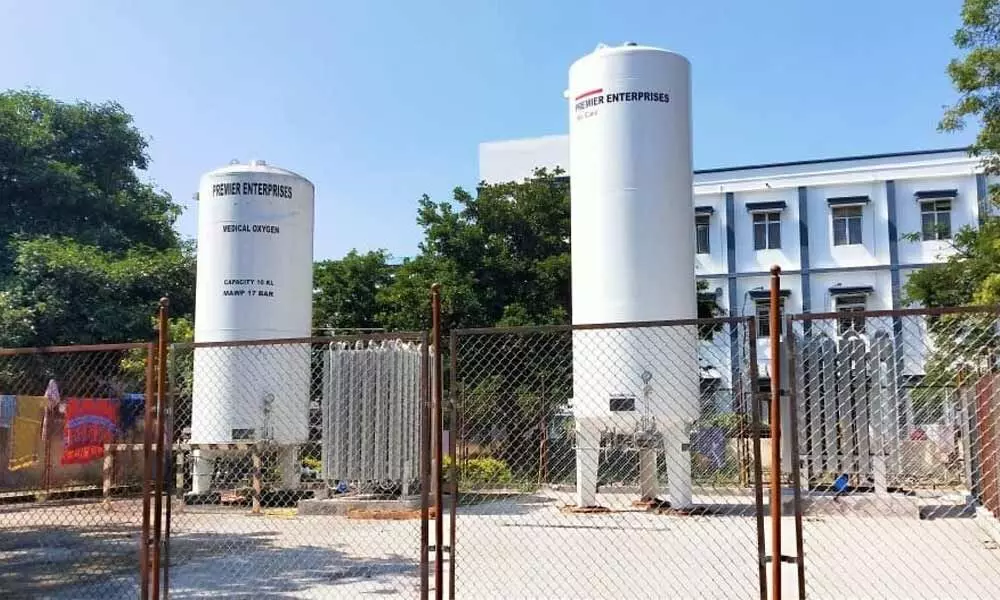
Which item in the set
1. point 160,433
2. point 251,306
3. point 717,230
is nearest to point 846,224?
point 717,230

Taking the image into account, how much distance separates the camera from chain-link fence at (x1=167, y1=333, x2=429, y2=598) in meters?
12.6

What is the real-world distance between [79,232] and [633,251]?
28.3 m

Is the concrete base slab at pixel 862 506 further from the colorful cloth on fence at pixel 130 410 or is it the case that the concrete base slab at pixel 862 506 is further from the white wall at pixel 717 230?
the white wall at pixel 717 230

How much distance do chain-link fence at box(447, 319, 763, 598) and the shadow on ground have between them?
104 centimetres

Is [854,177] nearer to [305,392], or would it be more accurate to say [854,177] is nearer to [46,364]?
[305,392]

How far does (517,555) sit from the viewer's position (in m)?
9.95

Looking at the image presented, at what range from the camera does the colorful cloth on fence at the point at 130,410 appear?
64.6 ft

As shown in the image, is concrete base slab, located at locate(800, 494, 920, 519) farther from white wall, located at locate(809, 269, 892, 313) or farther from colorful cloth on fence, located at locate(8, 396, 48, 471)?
white wall, located at locate(809, 269, 892, 313)

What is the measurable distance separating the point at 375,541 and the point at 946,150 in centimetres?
2927

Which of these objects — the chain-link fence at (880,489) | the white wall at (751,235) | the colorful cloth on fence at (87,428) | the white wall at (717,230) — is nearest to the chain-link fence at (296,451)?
the colorful cloth on fence at (87,428)

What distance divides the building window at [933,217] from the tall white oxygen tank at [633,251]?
2295 centimetres

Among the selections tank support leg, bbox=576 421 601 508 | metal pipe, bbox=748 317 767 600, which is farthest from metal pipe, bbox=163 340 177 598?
tank support leg, bbox=576 421 601 508

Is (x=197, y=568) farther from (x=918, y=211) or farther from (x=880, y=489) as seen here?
(x=918, y=211)

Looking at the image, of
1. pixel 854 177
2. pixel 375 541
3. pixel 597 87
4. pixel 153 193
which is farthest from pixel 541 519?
pixel 153 193
